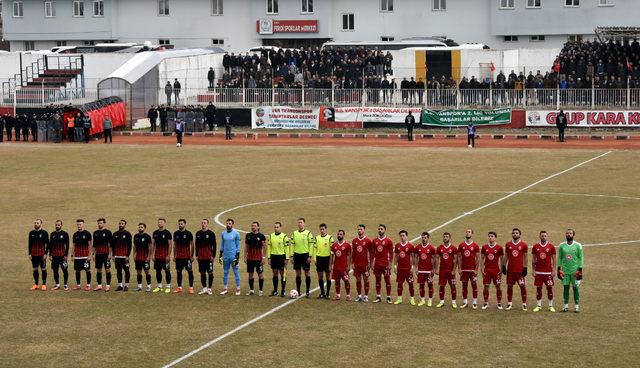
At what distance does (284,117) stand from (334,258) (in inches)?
1968

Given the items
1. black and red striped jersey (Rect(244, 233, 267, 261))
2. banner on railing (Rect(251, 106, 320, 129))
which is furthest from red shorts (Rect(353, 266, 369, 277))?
banner on railing (Rect(251, 106, 320, 129))

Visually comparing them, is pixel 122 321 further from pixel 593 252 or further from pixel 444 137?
pixel 444 137

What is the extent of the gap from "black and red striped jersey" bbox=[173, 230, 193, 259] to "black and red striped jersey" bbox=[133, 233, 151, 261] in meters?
0.80

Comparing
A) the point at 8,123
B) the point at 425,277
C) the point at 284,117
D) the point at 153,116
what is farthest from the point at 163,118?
the point at 425,277

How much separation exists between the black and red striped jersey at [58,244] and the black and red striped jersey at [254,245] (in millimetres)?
5079

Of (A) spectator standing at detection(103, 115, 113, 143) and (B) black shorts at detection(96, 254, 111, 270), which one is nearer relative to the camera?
(B) black shorts at detection(96, 254, 111, 270)

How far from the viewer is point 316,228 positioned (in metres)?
41.5

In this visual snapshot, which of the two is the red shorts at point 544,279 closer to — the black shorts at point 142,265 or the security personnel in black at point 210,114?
the black shorts at point 142,265

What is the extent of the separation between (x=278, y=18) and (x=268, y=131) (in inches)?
1184

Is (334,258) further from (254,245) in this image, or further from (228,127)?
→ (228,127)

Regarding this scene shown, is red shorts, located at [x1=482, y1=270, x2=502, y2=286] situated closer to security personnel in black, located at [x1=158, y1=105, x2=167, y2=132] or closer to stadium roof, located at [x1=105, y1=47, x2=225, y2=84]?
security personnel in black, located at [x1=158, y1=105, x2=167, y2=132]

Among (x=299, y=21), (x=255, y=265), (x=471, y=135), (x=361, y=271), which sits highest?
(x=299, y=21)

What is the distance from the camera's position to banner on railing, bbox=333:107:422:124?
78.5 metres

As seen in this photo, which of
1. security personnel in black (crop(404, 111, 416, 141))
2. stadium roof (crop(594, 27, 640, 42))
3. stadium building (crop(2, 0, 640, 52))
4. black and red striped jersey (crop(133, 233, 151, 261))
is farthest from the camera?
stadium building (crop(2, 0, 640, 52))
